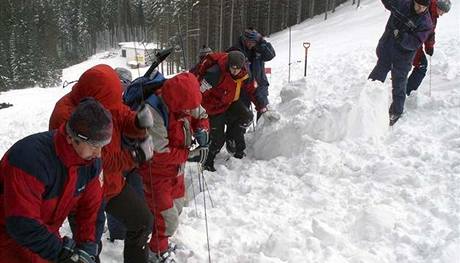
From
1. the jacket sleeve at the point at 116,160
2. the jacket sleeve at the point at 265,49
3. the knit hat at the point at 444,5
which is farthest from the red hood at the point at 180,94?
the knit hat at the point at 444,5

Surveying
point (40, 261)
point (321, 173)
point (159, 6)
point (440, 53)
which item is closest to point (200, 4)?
point (159, 6)

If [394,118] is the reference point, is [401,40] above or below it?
above

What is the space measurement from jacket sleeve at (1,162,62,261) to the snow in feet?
6.62

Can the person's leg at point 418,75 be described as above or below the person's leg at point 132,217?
above

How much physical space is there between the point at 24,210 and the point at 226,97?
14.4 ft

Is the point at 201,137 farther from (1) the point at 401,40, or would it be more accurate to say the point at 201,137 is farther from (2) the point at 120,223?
(1) the point at 401,40

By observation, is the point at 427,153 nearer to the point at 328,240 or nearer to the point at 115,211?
the point at 328,240

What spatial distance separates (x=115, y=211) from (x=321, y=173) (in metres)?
3.10

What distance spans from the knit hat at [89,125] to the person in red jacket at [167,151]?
146cm

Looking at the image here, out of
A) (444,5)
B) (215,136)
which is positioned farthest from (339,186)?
(444,5)

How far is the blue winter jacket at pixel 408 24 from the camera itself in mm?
6910

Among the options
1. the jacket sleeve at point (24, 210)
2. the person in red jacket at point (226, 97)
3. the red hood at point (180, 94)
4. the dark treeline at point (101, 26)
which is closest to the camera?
the jacket sleeve at point (24, 210)

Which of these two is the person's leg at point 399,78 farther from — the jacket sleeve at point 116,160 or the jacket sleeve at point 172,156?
the jacket sleeve at point 116,160

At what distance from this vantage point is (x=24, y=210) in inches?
105
